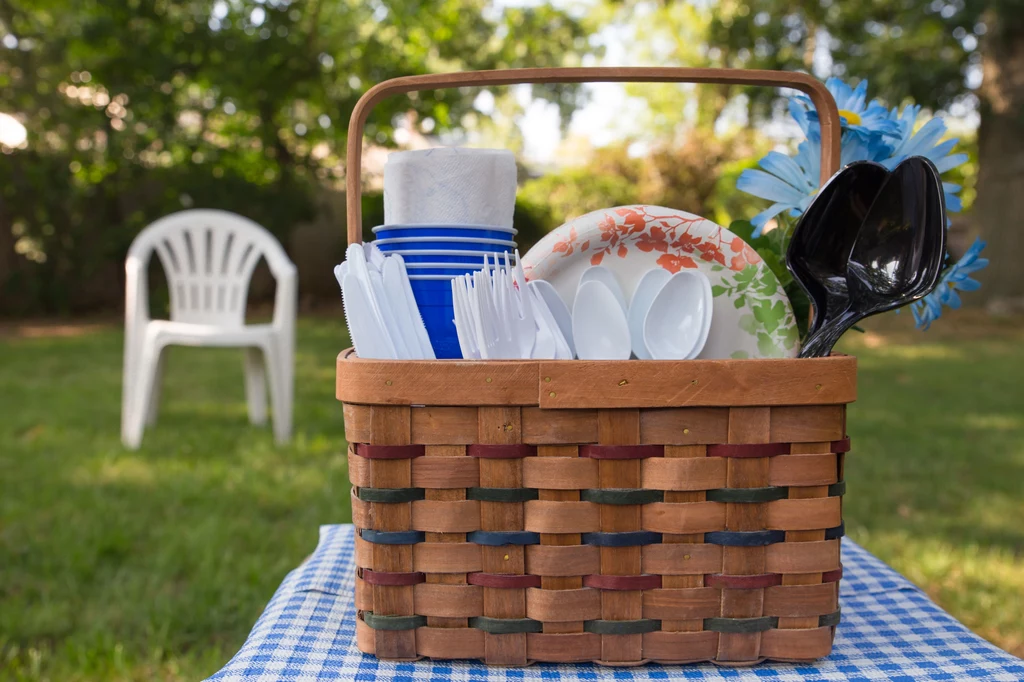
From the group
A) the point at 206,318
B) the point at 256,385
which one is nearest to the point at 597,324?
the point at 256,385

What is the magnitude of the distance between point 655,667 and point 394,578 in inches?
8.5

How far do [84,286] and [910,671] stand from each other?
8712 mm

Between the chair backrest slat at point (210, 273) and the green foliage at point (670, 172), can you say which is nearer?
the chair backrest slat at point (210, 273)

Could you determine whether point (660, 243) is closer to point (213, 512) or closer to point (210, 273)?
point (213, 512)

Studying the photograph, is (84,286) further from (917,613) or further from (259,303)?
(917,613)

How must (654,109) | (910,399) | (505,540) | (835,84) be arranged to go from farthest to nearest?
(654,109) → (910,399) → (835,84) → (505,540)

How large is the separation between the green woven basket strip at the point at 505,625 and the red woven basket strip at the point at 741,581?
0.44 feet

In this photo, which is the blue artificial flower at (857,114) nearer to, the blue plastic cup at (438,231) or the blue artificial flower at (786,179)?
the blue artificial flower at (786,179)

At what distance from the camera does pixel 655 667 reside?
0.66 metres

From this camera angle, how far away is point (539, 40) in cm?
1078

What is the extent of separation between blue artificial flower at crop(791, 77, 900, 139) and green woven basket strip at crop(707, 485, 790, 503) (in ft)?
1.20

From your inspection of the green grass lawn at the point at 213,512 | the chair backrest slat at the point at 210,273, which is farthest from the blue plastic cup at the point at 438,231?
the chair backrest slat at the point at 210,273

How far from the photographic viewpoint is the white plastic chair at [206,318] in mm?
3088

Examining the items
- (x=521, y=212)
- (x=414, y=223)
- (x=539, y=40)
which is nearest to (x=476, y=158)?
(x=414, y=223)
